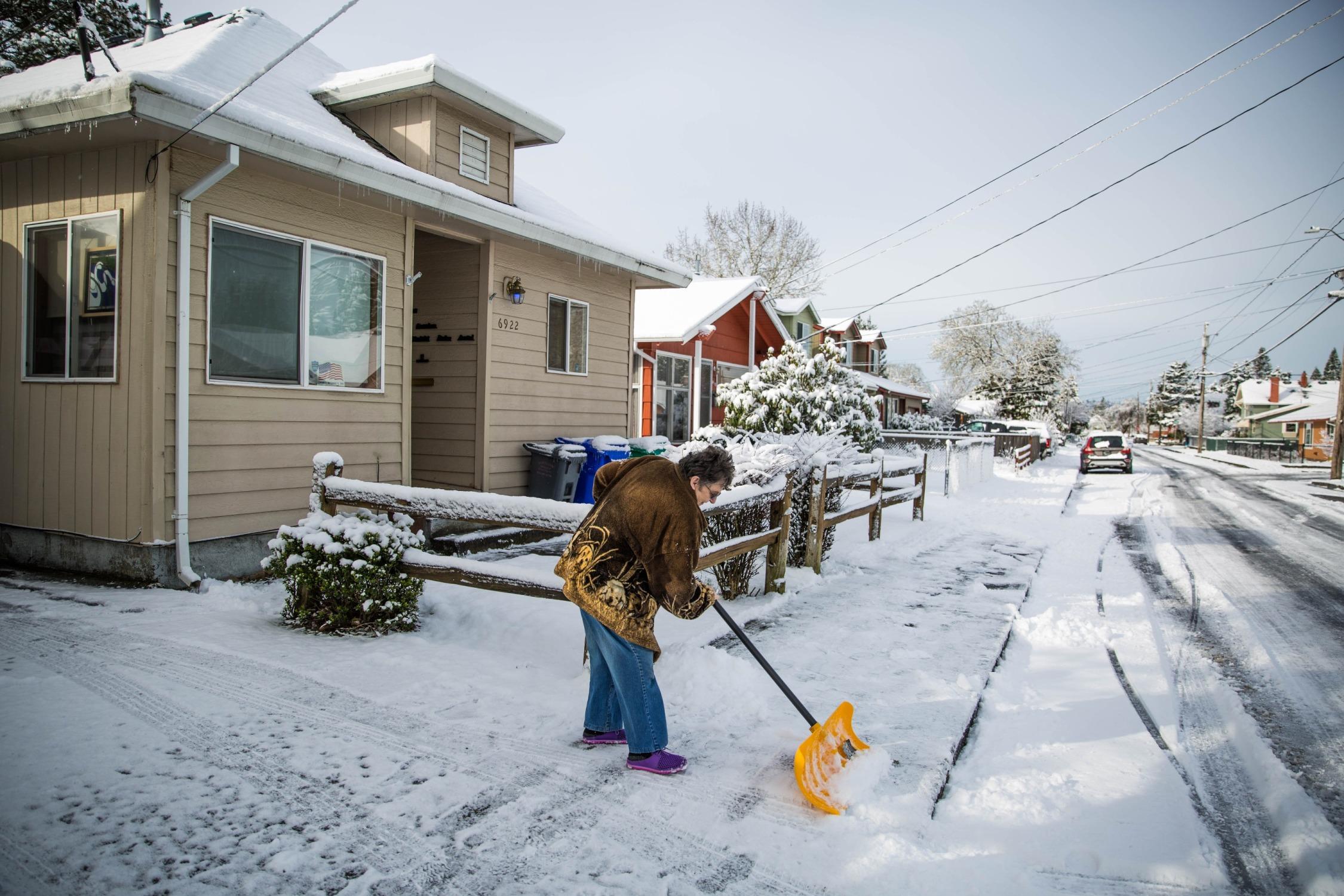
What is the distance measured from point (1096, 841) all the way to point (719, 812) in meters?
1.54

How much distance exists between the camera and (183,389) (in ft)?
18.4

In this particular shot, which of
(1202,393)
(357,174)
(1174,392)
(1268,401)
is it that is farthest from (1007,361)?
(357,174)

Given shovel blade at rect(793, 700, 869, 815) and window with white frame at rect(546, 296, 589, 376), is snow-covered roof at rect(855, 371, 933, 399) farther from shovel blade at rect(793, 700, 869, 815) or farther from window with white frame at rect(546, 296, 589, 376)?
shovel blade at rect(793, 700, 869, 815)

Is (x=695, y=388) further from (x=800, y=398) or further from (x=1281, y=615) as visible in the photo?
(x=1281, y=615)

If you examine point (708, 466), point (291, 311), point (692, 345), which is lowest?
point (708, 466)

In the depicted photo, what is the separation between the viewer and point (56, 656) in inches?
163

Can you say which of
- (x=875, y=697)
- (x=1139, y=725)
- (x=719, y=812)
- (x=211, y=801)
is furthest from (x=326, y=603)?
(x=1139, y=725)

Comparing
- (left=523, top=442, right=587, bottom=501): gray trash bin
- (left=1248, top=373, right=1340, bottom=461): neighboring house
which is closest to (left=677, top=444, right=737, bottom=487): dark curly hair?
(left=523, top=442, right=587, bottom=501): gray trash bin

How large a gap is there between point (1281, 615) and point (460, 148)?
32.6ft

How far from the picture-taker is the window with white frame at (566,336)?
9922 mm

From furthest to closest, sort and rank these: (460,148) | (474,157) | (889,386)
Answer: (889,386), (474,157), (460,148)

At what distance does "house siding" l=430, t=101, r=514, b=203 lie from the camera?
28.9 ft

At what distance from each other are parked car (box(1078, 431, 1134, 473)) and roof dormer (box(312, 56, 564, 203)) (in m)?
23.6

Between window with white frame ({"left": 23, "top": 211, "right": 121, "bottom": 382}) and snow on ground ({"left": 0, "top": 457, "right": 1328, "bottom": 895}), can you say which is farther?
window with white frame ({"left": 23, "top": 211, "right": 121, "bottom": 382})
